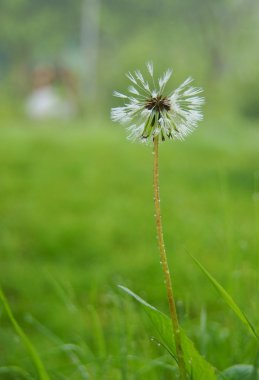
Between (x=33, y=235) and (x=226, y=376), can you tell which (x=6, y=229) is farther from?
(x=226, y=376)

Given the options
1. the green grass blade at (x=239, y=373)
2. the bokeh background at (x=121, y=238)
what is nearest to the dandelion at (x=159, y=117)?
the green grass blade at (x=239, y=373)

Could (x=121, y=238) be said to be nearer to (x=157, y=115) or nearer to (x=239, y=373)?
(x=239, y=373)

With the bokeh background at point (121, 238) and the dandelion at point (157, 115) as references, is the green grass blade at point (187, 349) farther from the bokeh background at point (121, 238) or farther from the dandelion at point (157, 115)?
the bokeh background at point (121, 238)

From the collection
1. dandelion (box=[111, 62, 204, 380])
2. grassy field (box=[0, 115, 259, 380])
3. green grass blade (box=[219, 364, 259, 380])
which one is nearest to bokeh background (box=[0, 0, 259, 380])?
grassy field (box=[0, 115, 259, 380])

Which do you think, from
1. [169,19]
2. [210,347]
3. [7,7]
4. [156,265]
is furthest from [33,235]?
[7,7]

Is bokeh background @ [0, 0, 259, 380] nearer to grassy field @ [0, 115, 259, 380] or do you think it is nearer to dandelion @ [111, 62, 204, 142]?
grassy field @ [0, 115, 259, 380]
